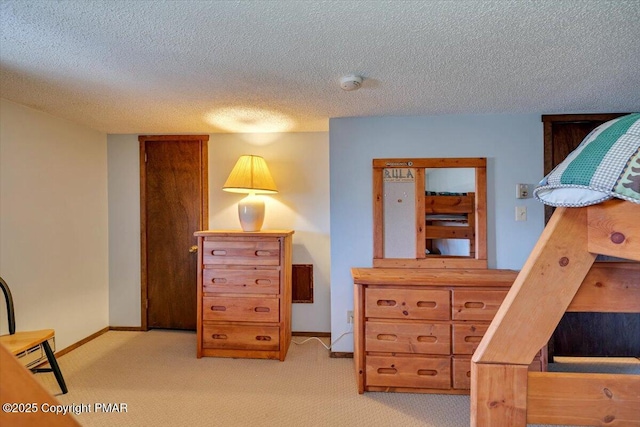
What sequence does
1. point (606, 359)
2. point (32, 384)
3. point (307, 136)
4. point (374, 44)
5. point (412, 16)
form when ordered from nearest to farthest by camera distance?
point (32, 384), point (412, 16), point (374, 44), point (606, 359), point (307, 136)

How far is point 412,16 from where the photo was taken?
3.76ft

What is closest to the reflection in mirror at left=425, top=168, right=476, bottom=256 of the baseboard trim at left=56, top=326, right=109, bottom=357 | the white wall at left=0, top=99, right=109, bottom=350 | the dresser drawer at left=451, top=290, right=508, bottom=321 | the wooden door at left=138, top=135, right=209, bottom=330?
the dresser drawer at left=451, top=290, right=508, bottom=321

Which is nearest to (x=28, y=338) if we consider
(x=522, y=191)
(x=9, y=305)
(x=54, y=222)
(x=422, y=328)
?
(x=9, y=305)

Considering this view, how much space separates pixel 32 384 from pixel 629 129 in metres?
1.45

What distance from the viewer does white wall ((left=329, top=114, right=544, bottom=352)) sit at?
2.32 m

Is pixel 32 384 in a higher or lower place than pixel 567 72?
lower

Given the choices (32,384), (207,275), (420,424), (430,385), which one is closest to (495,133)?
(430,385)

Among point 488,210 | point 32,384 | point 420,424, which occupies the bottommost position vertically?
point 420,424

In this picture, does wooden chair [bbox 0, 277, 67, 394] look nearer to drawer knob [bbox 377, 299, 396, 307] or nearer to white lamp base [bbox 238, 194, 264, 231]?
white lamp base [bbox 238, 194, 264, 231]

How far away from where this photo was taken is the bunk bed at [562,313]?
28.5 inches

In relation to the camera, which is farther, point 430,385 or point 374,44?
point 430,385

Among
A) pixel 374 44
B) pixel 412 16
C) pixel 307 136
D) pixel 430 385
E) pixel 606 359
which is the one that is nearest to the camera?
pixel 412 16

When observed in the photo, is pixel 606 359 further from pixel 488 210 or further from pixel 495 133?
pixel 495 133

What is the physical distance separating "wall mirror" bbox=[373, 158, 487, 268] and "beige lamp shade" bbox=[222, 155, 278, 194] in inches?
39.0
